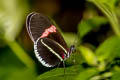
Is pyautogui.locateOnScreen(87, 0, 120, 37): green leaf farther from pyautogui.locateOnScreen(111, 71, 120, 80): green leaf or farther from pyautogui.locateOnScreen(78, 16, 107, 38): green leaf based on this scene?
pyautogui.locateOnScreen(111, 71, 120, 80): green leaf

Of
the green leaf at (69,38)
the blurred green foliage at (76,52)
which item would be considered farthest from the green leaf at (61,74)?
the green leaf at (69,38)

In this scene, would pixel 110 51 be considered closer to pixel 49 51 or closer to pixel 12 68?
pixel 49 51

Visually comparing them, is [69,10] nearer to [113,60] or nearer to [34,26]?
[34,26]

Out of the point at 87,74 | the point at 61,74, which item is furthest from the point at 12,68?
the point at 87,74

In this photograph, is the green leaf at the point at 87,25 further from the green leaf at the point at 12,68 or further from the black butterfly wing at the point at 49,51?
the green leaf at the point at 12,68

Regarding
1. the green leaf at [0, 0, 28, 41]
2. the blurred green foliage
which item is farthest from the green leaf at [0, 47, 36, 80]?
the green leaf at [0, 0, 28, 41]

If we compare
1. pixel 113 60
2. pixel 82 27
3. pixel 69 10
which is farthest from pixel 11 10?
pixel 113 60
